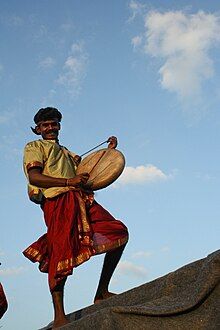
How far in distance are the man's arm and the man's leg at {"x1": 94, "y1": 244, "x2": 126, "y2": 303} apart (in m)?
0.61

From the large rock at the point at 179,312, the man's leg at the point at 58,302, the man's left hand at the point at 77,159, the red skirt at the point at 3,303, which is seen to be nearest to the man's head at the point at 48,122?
the man's left hand at the point at 77,159

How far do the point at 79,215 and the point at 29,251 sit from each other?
19.3 inches

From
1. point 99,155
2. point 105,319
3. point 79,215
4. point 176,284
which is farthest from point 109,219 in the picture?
point 105,319

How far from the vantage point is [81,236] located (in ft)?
14.7

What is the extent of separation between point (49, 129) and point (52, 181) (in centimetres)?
64

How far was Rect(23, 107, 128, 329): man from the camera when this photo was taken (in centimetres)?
433

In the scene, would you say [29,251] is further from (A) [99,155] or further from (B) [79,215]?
(A) [99,155]

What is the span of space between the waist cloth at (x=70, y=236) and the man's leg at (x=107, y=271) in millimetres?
112

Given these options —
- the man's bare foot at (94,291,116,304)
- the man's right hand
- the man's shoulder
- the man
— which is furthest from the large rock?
the man's shoulder

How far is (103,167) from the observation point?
16.1 ft

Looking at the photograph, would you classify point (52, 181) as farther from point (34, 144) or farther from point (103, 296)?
point (103, 296)

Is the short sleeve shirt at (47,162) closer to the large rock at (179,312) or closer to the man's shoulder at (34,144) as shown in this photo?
the man's shoulder at (34,144)

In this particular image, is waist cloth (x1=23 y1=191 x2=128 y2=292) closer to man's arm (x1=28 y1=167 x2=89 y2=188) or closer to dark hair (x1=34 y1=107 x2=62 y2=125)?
man's arm (x1=28 y1=167 x2=89 y2=188)

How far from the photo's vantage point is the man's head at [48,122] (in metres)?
5.03
